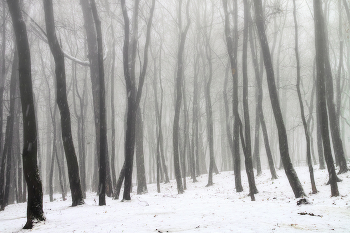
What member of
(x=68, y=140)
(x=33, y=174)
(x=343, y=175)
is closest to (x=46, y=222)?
(x=33, y=174)

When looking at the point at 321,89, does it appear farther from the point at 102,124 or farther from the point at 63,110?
the point at 63,110

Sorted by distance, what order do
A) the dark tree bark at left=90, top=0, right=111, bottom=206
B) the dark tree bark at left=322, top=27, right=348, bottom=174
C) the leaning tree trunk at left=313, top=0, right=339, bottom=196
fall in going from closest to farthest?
the leaning tree trunk at left=313, top=0, right=339, bottom=196, the dark tree bark at left=90, top=0, right=111, bottom=206, the dark tree bark at left=322, top=27, right=348, bottom=174

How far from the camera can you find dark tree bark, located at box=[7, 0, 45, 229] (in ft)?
19.3

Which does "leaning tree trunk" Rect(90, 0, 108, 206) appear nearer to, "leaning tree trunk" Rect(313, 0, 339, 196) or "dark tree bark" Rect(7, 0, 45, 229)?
"dark tree bark" Rect(7, 0, 45, 229)

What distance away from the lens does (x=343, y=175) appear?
1014 centimetres

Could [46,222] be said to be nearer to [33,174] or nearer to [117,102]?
[33,174]

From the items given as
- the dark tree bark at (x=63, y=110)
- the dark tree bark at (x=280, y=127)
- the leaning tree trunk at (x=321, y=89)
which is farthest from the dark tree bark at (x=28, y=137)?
the leaning tree trunk at (x=321, y=89)

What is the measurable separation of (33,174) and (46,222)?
1137 mm

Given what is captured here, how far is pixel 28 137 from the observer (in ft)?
19.9

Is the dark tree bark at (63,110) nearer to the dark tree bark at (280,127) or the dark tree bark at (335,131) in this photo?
the dark tree bark at (280,127)

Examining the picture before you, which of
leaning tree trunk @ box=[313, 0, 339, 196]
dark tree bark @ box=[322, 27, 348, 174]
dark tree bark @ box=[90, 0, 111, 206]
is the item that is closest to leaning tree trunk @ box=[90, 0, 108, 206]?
dark tree bark @ box=[90, 0, 111, 206]

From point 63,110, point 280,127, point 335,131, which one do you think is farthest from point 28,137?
point 335,131

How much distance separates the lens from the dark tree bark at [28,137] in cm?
589

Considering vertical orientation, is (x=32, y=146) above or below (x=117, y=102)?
below
